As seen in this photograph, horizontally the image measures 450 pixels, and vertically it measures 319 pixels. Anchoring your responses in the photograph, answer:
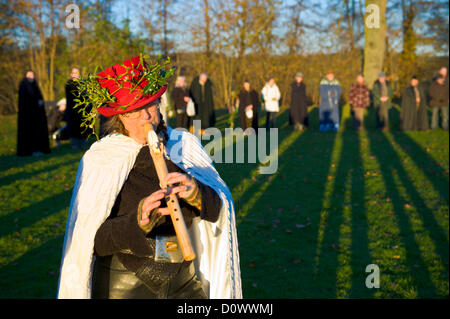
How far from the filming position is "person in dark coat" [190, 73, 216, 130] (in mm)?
17328

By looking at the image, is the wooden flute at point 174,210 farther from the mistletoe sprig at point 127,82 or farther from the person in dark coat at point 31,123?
the person in dark coat at point 31,123

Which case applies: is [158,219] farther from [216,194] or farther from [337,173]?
[337,173]

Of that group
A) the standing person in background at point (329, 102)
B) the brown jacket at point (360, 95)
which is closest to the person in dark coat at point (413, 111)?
the brown jacket at point (360, 95)

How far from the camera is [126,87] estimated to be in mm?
2359

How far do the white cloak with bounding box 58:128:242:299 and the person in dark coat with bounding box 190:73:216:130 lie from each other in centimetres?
1473

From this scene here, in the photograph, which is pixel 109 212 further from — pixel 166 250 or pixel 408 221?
pixel 408 221

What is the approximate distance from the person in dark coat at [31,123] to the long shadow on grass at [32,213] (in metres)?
4.80

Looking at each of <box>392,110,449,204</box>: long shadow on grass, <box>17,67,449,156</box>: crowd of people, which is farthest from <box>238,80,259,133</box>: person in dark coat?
<box>392,110,449,204</box>: long shadow on grass

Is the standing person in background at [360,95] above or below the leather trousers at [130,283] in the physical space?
above

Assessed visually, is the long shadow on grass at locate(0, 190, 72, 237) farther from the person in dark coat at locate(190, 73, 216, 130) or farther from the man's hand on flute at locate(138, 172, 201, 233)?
the person in dark coat at locate(190, 73, 216, 130)

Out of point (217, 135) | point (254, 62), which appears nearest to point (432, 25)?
point (254, 62)

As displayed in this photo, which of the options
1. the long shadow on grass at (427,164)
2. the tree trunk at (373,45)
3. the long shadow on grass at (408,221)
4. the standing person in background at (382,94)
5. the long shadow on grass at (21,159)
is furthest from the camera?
the tree trunk at (373,45)

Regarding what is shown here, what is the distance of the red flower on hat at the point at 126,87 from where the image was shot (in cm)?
233
